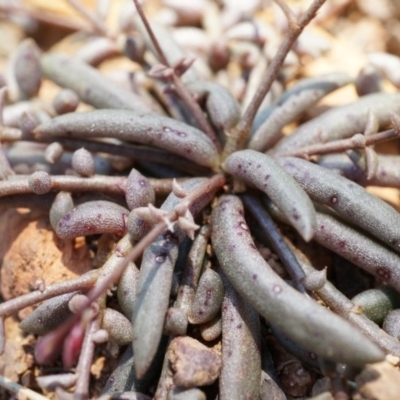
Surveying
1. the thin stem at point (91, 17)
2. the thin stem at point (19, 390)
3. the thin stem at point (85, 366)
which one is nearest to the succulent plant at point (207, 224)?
the thin stem at point (85, 366)

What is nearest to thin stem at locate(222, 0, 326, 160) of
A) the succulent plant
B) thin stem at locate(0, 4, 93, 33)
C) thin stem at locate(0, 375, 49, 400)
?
the succulent plant

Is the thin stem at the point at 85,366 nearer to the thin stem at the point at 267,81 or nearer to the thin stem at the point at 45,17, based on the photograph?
the thin stem at the point at 267,81

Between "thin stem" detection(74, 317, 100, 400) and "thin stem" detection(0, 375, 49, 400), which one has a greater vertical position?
"thin stem" detection(74, 317, 100, 400)

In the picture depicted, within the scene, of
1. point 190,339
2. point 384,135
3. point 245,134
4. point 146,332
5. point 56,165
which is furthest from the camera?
point 56,165

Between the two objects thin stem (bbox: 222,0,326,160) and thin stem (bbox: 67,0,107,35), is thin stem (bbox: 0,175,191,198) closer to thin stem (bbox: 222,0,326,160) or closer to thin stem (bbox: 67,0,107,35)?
thin stem (bbox: 222,0,326,160)

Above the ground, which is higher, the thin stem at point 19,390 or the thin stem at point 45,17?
the thin stem at point 45,17

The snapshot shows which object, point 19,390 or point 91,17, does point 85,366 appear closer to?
point 19,390

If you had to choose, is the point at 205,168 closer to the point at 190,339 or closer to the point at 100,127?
the point at 100,127

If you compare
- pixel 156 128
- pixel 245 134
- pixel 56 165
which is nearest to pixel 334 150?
pixel 245 134
